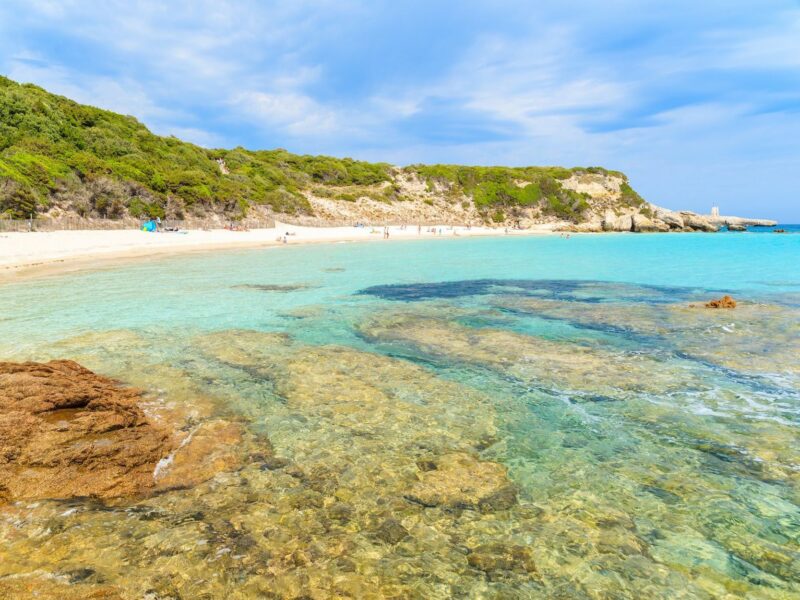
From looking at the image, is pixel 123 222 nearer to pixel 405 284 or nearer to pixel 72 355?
pixel 405 284

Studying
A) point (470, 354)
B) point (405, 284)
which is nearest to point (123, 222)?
point (405, 284)

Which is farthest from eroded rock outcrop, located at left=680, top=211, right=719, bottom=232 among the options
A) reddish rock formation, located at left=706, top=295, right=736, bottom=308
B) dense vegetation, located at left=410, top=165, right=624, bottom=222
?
reddish rock formation, located at left=706, top=295, right=736, bottom=308

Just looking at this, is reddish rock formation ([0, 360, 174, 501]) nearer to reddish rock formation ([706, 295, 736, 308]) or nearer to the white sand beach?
reddish rock formation ([706, 295, 736, 308])

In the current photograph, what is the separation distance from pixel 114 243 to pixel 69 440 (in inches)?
1262

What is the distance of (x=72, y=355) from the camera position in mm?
8695

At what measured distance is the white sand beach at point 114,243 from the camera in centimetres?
2284

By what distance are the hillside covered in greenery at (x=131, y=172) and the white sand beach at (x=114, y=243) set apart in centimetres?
490

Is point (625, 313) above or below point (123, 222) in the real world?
below

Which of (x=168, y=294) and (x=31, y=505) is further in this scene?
(x=168, y=294)

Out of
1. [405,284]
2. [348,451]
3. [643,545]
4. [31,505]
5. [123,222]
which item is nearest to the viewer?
[643,545]

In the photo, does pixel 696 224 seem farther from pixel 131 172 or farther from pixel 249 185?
pixel 131 172

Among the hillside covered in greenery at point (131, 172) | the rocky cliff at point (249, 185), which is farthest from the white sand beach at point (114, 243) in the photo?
the rocky cliff at point (249, 185)

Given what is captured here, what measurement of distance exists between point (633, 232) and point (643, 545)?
335ft

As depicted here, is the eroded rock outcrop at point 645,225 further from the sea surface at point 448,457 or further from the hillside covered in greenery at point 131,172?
the sea surface at point 448,457
